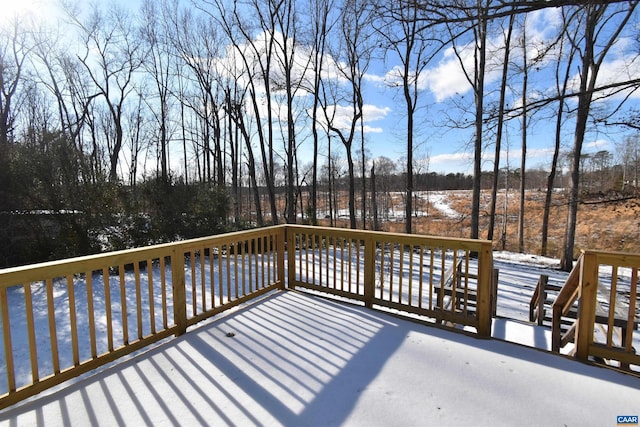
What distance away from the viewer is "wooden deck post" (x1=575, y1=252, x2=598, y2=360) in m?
2.35

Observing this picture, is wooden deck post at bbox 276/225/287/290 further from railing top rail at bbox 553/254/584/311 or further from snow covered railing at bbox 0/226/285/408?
railing top rail at bbox 553/254/584/311

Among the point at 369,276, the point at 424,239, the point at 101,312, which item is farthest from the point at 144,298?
the point at 424,239

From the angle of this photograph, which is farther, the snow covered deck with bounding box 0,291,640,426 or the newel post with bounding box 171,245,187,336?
the newel post with bounding box 171,245,187,336

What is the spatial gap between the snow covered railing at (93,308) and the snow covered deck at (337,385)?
157mm

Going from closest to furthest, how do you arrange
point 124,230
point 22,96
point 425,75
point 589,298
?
1. point 589,298
2. point 124,230
3. point 22,96
4. point 425,75

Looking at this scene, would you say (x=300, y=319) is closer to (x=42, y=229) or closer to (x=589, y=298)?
(x=589, y=298)

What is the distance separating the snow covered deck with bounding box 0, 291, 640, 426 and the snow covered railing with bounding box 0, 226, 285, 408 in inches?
6.2

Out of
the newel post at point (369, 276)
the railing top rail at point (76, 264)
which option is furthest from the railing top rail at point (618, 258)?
the railing top rail at point (76, 264)

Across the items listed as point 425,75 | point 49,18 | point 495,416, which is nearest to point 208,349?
point 495,416

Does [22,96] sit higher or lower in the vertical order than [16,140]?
higher

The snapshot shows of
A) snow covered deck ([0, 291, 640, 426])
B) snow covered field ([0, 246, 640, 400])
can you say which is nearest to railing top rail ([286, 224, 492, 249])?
snow covered deck ([0, 291, 640, 426])

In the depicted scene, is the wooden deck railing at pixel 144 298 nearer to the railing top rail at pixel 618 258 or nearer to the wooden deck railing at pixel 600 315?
the wooden deck railing at pixel 600 315

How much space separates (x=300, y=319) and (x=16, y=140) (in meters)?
7.60

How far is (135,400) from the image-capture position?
1.92 metres
